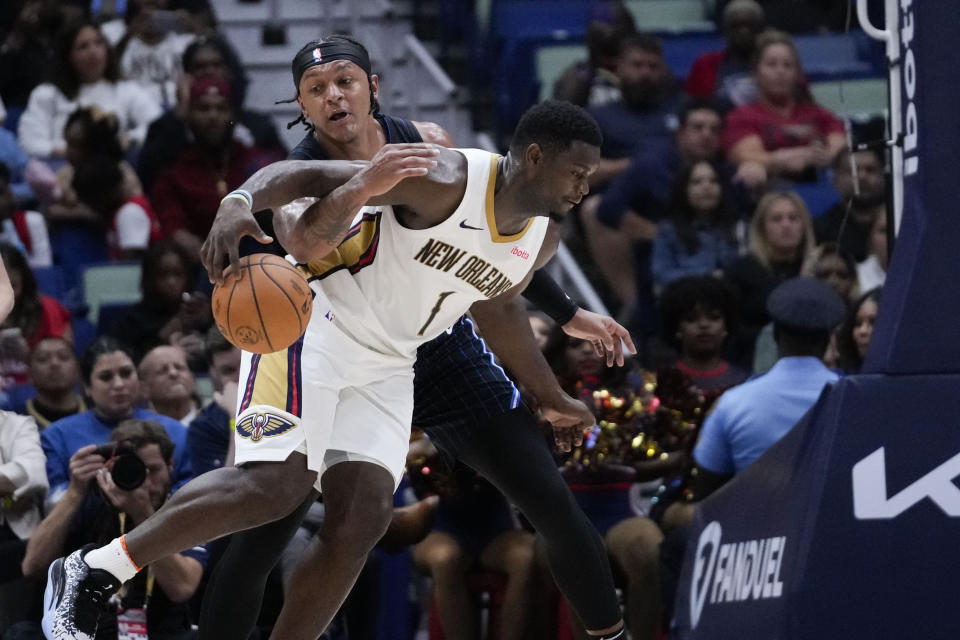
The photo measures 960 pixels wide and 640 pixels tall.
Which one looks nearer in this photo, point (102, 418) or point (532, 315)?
point (102, 418)

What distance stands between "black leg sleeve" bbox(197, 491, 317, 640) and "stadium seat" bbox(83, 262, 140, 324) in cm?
461

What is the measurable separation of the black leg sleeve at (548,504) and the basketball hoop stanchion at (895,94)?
1.39 m

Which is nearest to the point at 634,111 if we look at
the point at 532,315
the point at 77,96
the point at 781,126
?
the point at 781,126

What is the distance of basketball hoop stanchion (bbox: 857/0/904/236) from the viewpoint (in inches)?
189

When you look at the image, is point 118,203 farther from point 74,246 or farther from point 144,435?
point 144,435

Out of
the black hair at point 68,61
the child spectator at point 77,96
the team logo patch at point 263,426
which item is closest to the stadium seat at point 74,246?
the child spectator at point 77,96

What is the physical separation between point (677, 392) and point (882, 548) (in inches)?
98.8

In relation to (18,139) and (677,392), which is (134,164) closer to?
(18,139)

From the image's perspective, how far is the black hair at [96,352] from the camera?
696 cm

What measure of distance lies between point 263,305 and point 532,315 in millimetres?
3909

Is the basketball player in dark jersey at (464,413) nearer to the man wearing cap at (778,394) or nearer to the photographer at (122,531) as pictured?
the man wearing cap at (778,394)

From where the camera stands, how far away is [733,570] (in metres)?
4.97

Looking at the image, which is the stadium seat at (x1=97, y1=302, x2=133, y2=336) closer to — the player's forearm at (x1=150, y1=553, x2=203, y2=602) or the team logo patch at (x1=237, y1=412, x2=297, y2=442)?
the player's forearm at (x1=150, y1=553, x2=203, y2=602)

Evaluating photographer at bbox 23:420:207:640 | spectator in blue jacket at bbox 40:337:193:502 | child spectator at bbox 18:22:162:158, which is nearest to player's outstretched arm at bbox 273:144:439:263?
photographer at bbox 23:420:207:640
